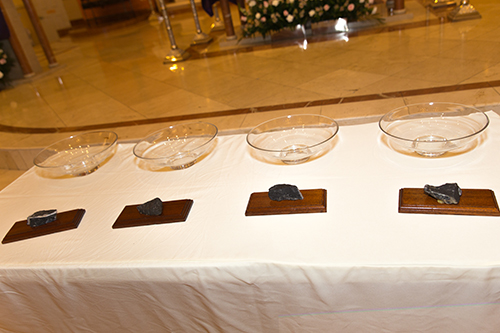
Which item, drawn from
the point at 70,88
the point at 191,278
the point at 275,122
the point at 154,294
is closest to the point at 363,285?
the point at 191,278

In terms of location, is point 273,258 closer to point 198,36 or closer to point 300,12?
point 300,12

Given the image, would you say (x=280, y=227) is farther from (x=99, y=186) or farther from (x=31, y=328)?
(x=31, y=328)

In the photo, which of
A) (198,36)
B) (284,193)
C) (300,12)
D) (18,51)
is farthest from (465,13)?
(18,51)

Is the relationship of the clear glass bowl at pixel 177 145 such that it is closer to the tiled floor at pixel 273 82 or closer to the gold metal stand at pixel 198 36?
the tiled floor at pixel 273 82

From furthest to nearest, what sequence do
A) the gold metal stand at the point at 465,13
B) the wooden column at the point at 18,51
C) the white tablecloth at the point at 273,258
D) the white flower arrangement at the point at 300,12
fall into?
the wooden column at the point at 18,51, the white flower arrangement at the point at 300,12, the gold metal stand at the point at 465,13, the white tablecloth at the point at 273,258

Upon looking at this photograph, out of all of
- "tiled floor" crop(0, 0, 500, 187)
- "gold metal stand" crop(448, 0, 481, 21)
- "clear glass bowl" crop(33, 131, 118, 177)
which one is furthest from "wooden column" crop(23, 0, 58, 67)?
"gold metal stand" crop(448, 0, 481, 21)

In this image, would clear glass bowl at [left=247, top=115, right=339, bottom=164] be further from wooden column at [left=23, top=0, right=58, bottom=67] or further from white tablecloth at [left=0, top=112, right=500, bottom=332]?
wooden column at [left=23, top=0, right=58, bottom=67]

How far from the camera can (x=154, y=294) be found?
3.66 ft

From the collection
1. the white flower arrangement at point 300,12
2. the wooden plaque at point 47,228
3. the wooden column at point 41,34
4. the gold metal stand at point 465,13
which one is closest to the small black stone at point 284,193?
the wooden plaque at point 47,228

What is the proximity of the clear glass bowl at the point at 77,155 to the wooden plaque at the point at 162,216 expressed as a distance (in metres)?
0.46

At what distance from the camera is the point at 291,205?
113 cm

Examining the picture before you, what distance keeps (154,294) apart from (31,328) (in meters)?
0.62

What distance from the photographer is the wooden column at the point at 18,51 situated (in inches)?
233

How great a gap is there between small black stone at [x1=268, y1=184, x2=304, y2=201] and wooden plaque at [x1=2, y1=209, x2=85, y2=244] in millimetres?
677
